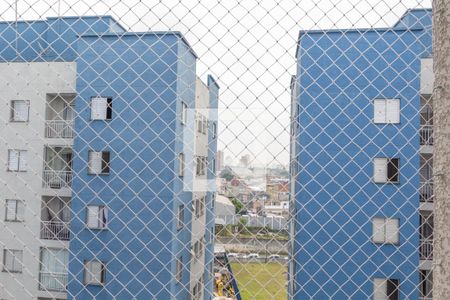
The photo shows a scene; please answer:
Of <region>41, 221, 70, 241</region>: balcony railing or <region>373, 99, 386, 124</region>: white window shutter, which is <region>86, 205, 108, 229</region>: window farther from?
<region>373, 99, 386, 124</region>: white window shutter

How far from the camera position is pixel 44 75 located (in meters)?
1.57

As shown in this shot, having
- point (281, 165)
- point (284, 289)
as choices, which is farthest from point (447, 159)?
point (284, 289)

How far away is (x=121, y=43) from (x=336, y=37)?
77 centimetres

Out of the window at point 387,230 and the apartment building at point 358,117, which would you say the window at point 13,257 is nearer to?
the apartment building at point 358,117

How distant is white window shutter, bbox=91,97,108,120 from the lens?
5.15 ft

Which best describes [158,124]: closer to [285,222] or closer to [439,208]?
[285,222]

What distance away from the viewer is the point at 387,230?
2.27 meters

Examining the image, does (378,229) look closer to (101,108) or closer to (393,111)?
(393,111)

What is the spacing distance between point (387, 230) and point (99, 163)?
1.68m

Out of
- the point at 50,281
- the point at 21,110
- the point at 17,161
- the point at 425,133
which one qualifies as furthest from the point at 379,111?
the point at 50,281

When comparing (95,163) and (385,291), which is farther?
(385,291)

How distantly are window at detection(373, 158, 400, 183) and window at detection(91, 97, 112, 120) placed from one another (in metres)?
1.15

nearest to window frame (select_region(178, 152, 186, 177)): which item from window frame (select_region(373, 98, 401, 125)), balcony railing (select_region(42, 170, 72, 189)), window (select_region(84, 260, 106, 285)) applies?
window (select_region(84, 260, 106, 285))

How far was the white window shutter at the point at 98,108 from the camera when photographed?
1.57 metres
